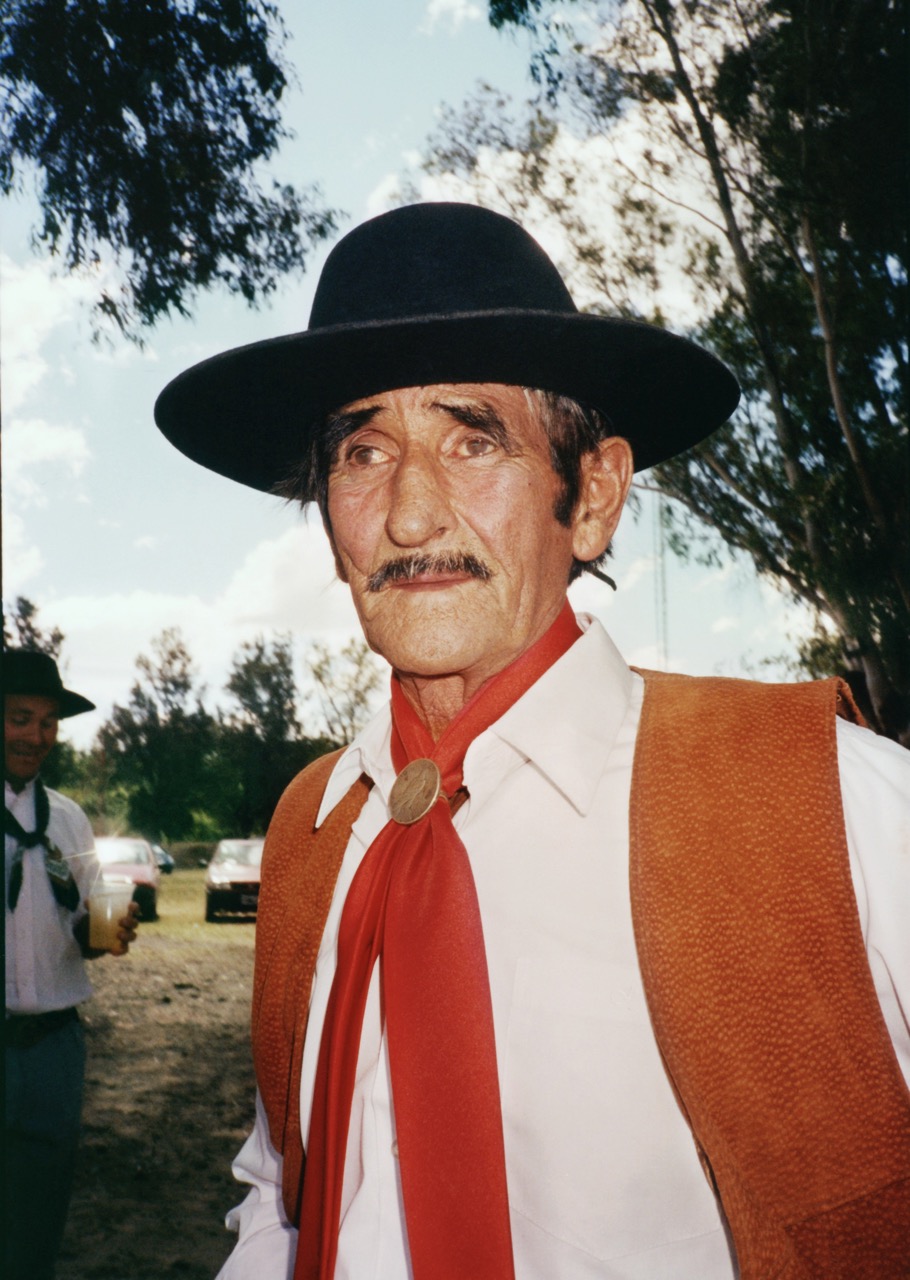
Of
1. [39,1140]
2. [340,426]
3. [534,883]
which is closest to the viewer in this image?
[534,883]

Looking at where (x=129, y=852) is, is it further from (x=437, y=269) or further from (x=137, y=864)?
(x=437, y=269)

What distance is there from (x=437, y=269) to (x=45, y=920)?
11.3ft

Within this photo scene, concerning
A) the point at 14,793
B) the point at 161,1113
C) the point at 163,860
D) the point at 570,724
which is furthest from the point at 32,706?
the point at 163,860

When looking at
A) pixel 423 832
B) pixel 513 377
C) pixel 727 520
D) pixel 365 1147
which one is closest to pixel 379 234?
pixel 513 377

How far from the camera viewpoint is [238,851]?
14344mm

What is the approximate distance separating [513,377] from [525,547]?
28 cm

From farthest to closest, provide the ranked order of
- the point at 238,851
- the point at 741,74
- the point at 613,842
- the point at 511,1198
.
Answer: the point at 238,851
the point at 741,74
the point at 613,842
the point at 511,1198

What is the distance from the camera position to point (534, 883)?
4.42ft

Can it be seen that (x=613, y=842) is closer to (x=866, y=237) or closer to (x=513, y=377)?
(x=513, y=377)

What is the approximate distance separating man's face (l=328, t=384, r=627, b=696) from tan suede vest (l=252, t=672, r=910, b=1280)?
1.12ft

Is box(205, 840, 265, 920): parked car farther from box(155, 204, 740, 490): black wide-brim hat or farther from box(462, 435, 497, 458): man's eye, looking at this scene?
box(462, 435, 497, 458): man's eye

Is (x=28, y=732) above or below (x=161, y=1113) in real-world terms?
above

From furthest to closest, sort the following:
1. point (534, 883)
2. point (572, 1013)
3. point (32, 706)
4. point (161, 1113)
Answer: point (161, 1113)
point (32, 706)
point (534, 883)
point (572, 1013)

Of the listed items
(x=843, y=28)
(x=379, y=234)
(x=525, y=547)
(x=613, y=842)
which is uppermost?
(x=843, y=28)
